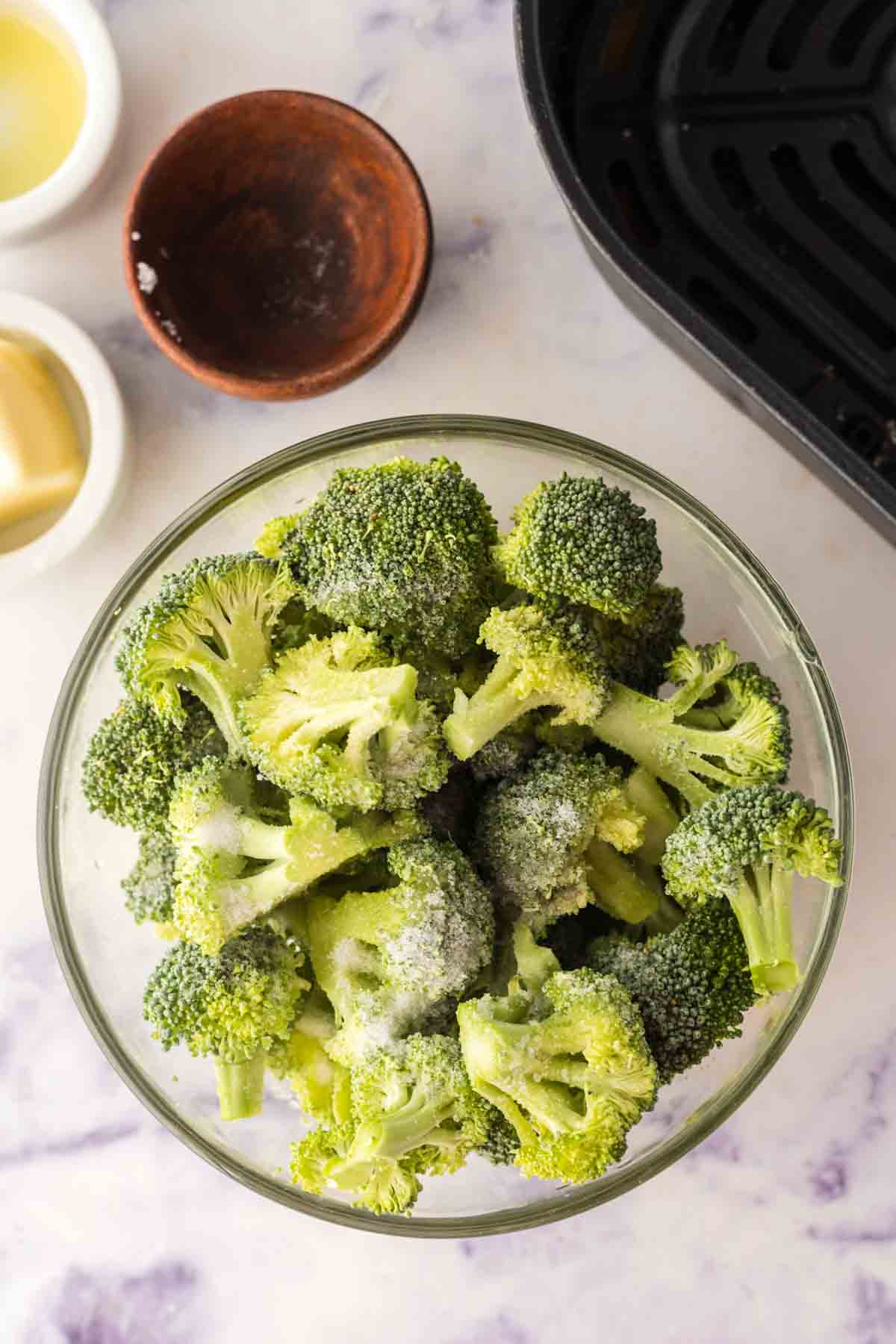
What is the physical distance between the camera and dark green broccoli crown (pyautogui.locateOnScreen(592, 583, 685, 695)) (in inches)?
43.8

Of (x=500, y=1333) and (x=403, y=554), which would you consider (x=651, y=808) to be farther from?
(x=500, y=1333)

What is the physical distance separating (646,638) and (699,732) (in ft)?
0.34

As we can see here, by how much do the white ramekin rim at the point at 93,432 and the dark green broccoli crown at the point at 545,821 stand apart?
541 mm

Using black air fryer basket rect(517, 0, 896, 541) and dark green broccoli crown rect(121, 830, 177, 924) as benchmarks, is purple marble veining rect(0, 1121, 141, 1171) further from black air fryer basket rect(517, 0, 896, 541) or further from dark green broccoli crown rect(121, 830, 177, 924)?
black air fryer basket rect(517, 0, 896, 541)

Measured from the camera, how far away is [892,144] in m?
1.32

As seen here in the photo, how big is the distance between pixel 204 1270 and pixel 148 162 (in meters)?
1.21

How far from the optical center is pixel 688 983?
1.05m

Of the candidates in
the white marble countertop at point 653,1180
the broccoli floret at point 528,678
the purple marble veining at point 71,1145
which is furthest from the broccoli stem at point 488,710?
the purple marble veining at point 71,1145

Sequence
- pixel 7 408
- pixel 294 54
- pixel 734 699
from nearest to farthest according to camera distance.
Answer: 1. pixel 734 699
2. pixel 7 408
3. pixel 294 54

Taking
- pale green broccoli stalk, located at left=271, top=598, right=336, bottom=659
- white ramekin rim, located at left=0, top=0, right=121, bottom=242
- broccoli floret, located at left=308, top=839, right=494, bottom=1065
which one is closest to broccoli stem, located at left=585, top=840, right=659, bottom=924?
broccoli floret, located at left=308, top=839, right=494, bottom=1065

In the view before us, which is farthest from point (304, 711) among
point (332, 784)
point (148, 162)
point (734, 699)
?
point (148, 162)

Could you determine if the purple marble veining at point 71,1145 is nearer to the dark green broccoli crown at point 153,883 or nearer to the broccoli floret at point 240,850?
the dark green broccoli crown at point 153,883

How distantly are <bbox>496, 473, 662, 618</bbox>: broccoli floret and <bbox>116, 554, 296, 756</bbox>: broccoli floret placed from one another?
0.71ft

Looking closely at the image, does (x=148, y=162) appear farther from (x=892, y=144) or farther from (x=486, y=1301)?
(x=486, y=1301)
